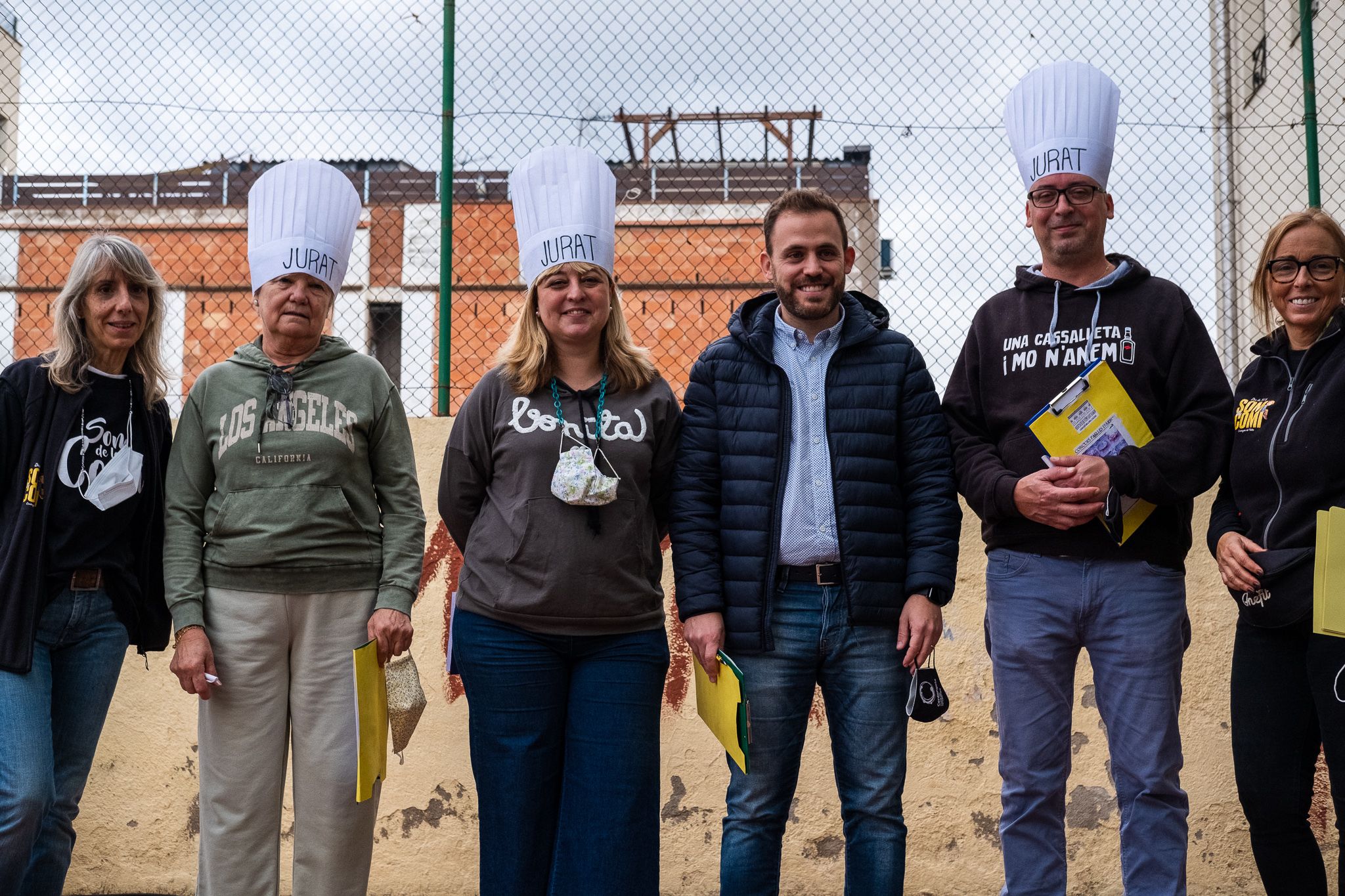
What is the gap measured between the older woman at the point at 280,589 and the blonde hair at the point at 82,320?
0.19 metres

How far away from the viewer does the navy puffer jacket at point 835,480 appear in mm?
2906

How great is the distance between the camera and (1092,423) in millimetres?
2889

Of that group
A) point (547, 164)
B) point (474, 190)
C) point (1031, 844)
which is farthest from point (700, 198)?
point (1031, 844)

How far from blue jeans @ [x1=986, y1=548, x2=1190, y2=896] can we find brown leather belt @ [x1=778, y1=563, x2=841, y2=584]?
1.46 feet

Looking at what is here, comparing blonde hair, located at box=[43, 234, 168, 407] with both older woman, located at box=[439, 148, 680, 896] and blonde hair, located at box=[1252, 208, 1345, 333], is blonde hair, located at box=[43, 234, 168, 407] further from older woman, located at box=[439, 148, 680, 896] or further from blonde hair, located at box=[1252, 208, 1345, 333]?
blonde hair, located at box=[1252, 208, 1345, 333]

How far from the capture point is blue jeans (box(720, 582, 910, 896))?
9.39ft

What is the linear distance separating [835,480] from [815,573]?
0.24 m

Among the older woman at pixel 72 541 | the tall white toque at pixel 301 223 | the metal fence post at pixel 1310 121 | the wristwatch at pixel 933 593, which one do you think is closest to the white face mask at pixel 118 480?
the older woman at pixel 72 541

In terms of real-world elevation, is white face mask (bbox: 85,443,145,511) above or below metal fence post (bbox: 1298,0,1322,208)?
below

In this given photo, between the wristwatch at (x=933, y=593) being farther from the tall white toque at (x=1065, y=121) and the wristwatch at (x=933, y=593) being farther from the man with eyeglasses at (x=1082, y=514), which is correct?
the tall white toque at (x=1065, y=121)

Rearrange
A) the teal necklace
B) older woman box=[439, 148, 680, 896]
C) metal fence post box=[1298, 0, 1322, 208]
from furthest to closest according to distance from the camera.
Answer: metal fence post box=[1298, 0, 1322, 208] → the teal necklace → older woman box=[439, 148, 680, 896]

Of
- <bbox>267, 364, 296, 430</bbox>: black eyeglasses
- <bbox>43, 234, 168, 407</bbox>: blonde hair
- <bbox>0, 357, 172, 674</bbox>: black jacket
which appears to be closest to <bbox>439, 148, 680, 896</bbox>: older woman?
<bbox>267, 364, 296, 430</bbox>: black eyeglasses

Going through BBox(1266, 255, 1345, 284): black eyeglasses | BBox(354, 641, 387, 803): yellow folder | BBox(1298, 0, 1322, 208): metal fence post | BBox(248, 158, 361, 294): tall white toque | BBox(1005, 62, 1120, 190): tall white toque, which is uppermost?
BBox(1298, 0, 1322, 208): metal fence post

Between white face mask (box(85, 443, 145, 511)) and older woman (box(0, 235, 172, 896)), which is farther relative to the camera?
white face mask (box(85, 443, 145, 511))
